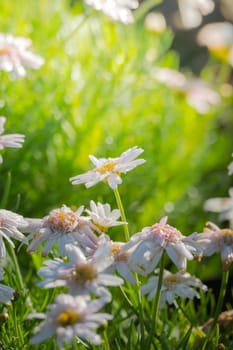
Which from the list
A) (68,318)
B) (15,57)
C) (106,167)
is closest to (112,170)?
(106,167)

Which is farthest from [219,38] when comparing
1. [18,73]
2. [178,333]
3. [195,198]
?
[178,333]

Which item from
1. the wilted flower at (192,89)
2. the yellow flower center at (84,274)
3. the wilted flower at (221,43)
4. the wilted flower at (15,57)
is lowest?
the yellow flower center at (84,274)

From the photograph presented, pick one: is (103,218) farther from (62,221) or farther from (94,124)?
(94,124)

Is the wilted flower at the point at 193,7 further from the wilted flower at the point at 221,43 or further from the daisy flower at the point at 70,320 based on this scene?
the daisy flower at the point at 70,320

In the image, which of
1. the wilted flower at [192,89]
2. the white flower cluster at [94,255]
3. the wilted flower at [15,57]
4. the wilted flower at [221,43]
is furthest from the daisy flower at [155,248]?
the wilted flower at [221,43]

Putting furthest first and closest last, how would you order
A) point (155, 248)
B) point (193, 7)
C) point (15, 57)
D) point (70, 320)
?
point (193, 7)
point (15, 57)
point (155, 248)
point (70, 320)

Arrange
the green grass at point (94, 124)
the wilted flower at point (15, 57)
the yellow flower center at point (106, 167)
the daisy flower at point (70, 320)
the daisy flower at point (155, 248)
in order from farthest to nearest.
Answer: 1. the green grass at point (94, 124)
2. the wilted flower at point (15, 57)
3. the yellow flower center at point (106, 167)
4. the daisy flower at point (155, 248)
5. the daisy flower at point (70, 320)
